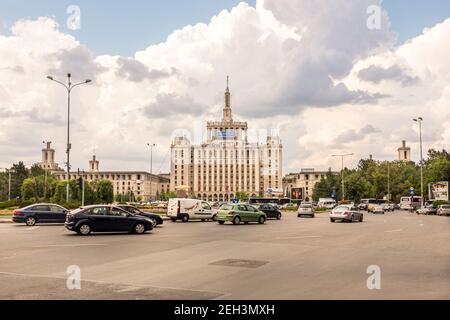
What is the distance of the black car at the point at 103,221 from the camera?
24500mm

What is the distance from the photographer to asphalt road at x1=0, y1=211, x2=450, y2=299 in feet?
32.3

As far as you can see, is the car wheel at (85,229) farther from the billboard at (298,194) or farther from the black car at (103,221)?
the billboard at (298,194)

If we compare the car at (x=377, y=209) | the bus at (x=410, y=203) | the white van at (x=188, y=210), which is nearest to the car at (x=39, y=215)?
the white van at (x=188, y=210)

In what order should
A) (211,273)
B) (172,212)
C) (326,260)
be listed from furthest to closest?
(172,212)
(326,260)
(211,273)

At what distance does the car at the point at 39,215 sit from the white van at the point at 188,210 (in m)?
8.70

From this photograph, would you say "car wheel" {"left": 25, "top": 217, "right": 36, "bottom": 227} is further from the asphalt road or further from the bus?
the bus

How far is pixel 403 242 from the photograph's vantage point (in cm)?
2136

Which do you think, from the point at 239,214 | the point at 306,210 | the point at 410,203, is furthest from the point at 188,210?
the point at 410,203

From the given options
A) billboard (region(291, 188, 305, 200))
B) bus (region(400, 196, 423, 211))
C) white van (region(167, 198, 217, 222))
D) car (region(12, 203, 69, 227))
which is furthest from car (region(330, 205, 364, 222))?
bus (region(400, 196, 423, 211))

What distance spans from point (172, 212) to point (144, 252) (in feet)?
75.0

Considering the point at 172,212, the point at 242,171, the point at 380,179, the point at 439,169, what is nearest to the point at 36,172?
the point at 242,171

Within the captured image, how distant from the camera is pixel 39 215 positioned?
109ft
